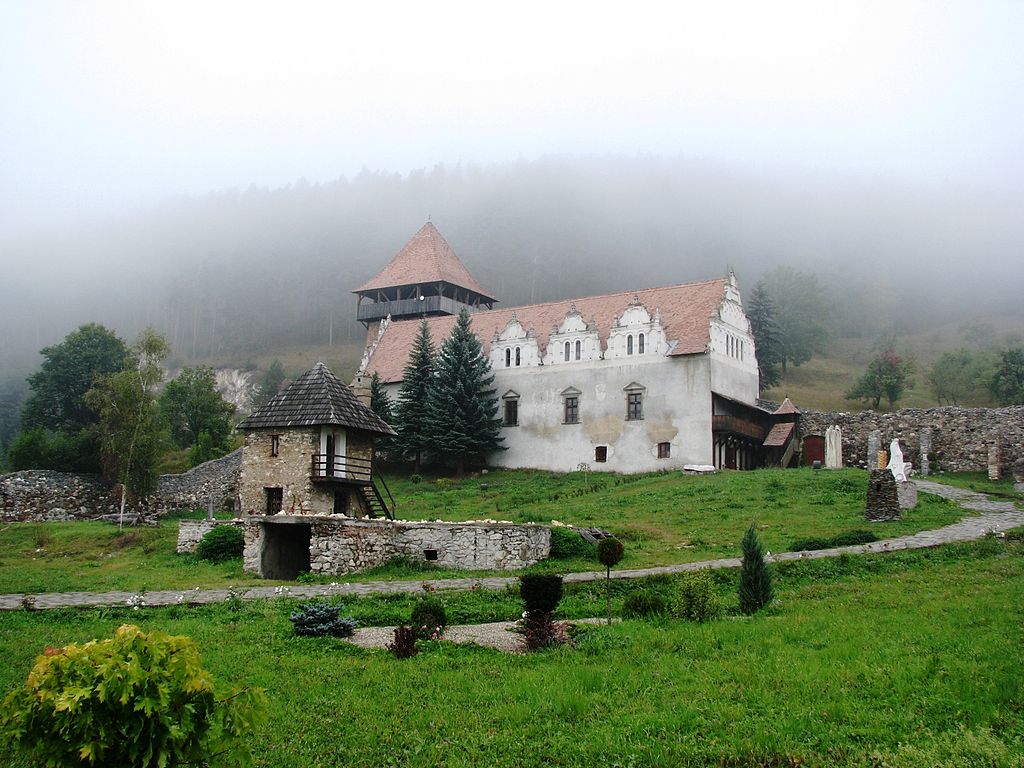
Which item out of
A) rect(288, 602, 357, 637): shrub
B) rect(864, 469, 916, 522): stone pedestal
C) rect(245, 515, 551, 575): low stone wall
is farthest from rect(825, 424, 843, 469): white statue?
rect(288, 602, 357, 637): shrub

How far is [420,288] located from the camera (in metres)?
67.4

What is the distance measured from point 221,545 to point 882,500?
19.1 metres

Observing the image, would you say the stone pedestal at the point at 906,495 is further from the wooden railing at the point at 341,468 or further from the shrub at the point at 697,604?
the wooden railing at the point at 341,468

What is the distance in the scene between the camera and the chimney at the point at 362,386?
50.6 m

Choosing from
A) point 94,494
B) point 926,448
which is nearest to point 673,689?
point 926,448

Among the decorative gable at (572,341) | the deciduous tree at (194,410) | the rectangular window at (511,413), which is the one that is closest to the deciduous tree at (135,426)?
the deciduous tree at (194,410)

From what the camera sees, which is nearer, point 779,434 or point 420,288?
point 779,434

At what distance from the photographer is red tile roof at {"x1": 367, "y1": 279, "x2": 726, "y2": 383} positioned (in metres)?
47.3

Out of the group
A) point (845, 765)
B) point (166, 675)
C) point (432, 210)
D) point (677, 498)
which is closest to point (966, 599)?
point (845, 765)

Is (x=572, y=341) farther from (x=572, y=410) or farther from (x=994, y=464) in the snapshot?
(x=994, y=464)

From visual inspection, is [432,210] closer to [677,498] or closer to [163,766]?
[677,498]

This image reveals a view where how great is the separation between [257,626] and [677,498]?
21181 mm

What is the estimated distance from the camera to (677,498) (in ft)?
110

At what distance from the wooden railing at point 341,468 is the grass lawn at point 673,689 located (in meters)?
11.4
